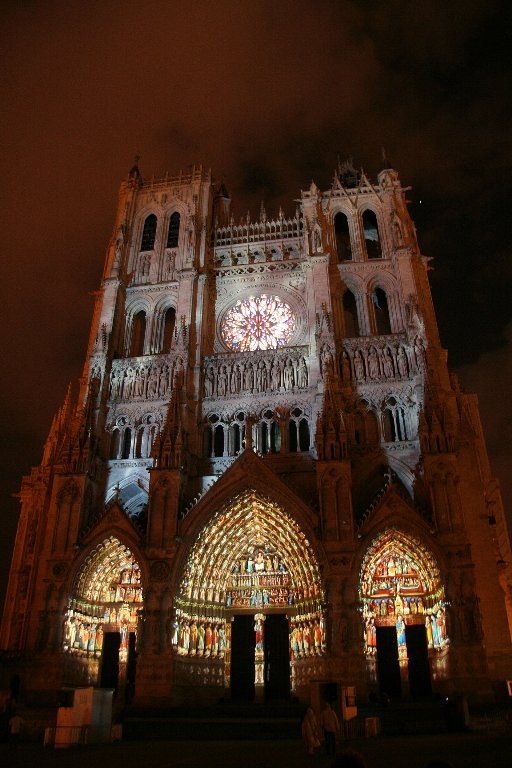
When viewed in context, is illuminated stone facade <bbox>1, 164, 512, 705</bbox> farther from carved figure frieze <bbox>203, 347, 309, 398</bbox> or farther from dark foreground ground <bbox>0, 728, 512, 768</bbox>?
dark foreground ground <bbox>0, 728, 512, 768</bbox>

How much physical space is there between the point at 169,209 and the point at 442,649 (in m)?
25.3

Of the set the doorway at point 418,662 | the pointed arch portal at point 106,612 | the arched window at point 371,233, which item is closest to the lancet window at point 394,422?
the doorway at point 418,662

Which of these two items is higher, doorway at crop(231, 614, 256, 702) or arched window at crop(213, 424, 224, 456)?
arched window at crop(213, 424, 224, 456)

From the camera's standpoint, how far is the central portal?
21.1 m

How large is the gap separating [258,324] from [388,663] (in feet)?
50.6

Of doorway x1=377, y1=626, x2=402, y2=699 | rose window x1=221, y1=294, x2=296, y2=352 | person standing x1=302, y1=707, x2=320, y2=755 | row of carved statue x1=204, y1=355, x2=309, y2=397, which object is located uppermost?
rose window x1=221, y1=294, x2=296, y2=352

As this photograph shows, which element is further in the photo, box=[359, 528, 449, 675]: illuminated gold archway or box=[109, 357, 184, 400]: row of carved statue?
box=[109, 357, 184, 400]: row of carved statue

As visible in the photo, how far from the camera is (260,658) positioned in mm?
21453

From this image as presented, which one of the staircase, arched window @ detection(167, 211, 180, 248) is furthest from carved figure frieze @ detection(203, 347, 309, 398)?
the staircase

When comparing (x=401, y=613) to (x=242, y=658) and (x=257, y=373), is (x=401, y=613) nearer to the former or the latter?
(x=242, y=658)

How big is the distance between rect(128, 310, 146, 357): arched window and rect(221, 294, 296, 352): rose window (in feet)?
14.3

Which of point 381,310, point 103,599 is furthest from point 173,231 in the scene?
point 103,599

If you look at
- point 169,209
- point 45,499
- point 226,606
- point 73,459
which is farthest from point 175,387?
point 169,209

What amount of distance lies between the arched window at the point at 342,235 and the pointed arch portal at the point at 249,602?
15.4 m
